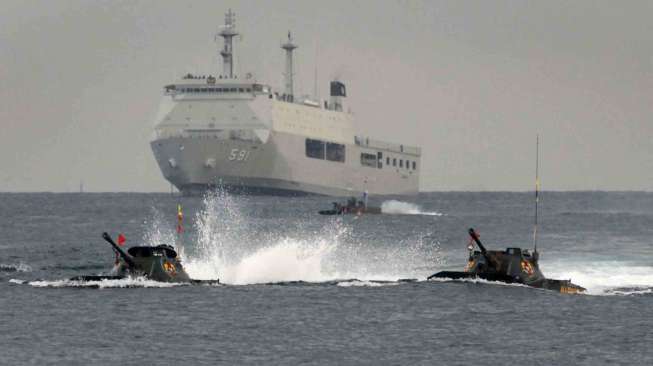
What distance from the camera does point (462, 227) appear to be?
135 meters

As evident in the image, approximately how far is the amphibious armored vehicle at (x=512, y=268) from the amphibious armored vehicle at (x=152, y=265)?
1161cm

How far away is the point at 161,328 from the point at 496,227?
8815 cm

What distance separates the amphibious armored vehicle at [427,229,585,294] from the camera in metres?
57.0

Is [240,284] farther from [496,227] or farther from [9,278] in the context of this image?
[496,227]

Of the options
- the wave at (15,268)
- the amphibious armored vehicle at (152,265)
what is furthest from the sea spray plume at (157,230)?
the amphibious armored vehicle at (152,265)

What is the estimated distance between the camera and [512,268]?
5728cm

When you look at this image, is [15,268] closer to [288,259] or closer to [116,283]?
[288,259]

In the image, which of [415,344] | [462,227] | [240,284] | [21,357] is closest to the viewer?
[21,357]

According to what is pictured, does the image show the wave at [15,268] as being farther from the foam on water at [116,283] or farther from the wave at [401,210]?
the wave at [401,210]

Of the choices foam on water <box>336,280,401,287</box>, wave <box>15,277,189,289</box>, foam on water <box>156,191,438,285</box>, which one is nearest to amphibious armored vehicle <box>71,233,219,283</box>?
wave <box>15,277,189,289</box>

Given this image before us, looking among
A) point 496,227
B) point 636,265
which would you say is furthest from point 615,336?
point 496,227

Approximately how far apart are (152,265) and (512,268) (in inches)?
564

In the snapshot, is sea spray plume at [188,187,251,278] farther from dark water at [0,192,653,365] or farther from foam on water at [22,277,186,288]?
foam on water at [22,277,186,288]

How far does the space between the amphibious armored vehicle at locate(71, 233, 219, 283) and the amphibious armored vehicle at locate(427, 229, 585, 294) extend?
38.1ft
